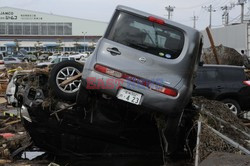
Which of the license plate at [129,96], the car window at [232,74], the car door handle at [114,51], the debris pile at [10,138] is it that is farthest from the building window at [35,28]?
the license plate at [129,96]

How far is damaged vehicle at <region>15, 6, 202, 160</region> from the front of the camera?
4.54 metres

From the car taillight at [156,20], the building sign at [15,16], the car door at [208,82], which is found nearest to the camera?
the car taillight at [156,20]

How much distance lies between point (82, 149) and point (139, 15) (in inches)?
89.8

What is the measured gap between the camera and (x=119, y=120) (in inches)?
206

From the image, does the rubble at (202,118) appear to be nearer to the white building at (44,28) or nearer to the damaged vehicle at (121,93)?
the damaged vehicle at (121,93)

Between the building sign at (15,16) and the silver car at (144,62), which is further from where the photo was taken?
the building sign at (15,16)

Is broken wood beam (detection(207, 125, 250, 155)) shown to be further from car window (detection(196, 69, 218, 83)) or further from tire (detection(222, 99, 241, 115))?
tire (detection(222, 99, 241, 115))

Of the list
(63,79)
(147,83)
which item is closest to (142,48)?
(147,83)

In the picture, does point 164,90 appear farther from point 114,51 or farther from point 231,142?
point 231,142

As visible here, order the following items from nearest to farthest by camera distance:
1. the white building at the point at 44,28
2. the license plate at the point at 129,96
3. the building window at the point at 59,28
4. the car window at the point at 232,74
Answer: the license plate at the point at 129,96 → the car window at the point at 232,74 → the white building at the point at 44,28 → the building window at the point at 59,28

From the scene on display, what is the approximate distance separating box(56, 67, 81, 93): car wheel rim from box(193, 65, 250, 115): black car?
518 cm

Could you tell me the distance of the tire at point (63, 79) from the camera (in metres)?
5.16

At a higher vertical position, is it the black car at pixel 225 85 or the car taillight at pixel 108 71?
the car taillight at pixel 108 71

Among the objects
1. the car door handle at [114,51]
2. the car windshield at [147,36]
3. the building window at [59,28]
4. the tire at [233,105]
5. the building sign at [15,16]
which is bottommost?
the building window at [59,28]
